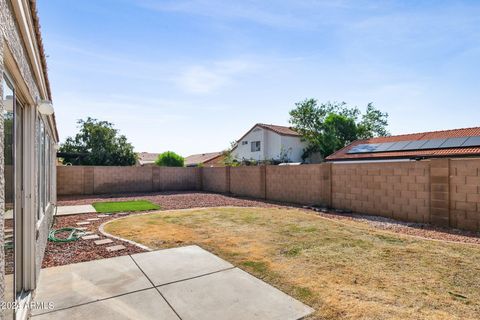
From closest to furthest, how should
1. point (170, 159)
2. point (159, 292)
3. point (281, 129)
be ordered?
point (159, 292)
point (170, 159)
point (281, 129)

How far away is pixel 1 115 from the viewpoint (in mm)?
1672

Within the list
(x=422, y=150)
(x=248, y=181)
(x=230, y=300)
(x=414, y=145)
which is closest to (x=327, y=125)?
(x=414, y=145)

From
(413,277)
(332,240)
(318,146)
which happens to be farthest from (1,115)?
(318,146)

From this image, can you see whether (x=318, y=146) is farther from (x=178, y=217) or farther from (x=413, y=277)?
(x=413, y=277)

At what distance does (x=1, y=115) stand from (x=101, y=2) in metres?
7.47

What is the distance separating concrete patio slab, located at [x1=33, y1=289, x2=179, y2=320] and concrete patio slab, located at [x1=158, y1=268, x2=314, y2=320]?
0.48ft

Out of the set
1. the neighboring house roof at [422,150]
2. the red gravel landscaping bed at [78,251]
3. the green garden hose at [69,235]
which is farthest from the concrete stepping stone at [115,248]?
the neighboring house roof at [422,150]

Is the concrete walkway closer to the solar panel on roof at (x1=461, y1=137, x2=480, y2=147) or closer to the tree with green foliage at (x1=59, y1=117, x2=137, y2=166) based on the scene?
the solar panel on roof at (x1=461, y1=137, x2=480, y2=147)

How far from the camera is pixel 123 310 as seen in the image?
10.2 feet

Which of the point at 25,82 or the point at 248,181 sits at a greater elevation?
the point at 25,82

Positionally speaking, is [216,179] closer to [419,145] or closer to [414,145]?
[414,145]

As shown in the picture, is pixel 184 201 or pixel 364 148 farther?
pixel 364 148

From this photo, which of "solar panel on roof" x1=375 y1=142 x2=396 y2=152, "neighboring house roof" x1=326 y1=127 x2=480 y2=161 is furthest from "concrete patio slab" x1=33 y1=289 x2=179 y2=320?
"solar panel on roof" x1=375 y1=142 x2=396 y2=152

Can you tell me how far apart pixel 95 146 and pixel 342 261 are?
82.7ft
